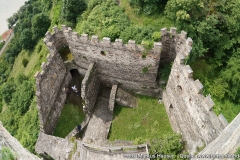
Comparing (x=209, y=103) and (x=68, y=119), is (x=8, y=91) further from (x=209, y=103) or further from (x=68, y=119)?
(x=209, y=103)

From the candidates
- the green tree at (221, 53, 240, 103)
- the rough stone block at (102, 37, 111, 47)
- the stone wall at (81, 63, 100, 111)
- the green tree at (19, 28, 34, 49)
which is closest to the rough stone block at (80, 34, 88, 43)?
the rough stone block at (102, 37, 111, 47)

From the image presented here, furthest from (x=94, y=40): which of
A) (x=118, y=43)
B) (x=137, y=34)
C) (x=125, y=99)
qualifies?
(x=125, y=99)

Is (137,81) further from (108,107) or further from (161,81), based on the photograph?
(108,107)

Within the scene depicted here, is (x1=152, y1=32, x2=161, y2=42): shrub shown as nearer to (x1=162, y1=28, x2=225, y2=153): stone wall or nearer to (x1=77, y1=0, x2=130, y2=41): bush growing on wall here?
(x1=162, y1=28, x2=225, y2=153): stone wall

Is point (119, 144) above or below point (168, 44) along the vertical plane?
below

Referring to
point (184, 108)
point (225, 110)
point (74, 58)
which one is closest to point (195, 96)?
point (184, 108)

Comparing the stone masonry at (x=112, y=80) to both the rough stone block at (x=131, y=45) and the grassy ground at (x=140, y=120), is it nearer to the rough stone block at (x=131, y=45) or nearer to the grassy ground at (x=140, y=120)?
the rough stone block at (x=131, y=45)
